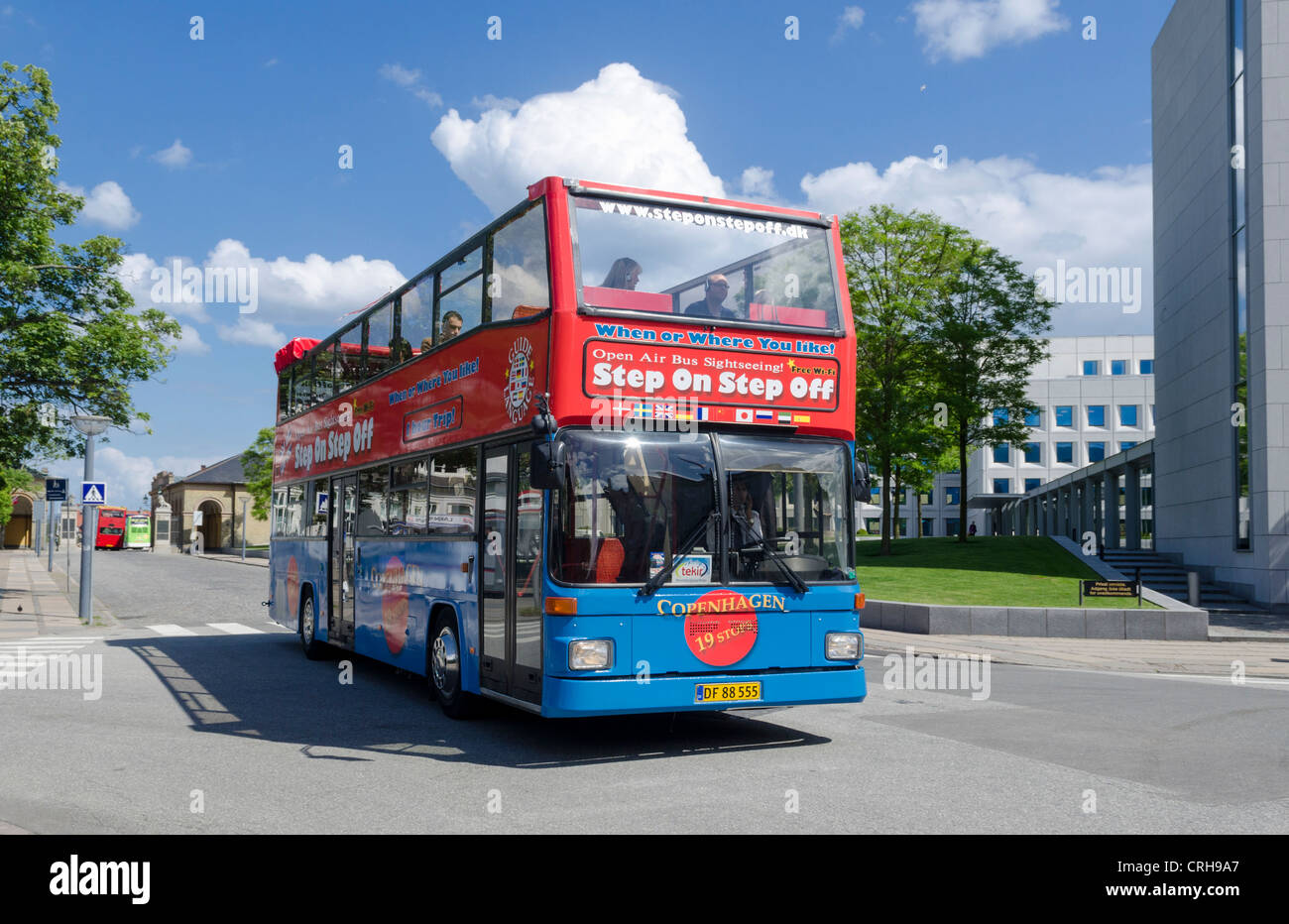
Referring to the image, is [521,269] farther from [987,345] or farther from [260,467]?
[260,467]

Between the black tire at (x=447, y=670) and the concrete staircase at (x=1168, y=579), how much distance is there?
62.4 ft

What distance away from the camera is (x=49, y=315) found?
73.7 feet

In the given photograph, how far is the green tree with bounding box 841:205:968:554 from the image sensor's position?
110 ft

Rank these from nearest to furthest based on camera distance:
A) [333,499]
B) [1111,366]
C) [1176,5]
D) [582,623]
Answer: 1. [582,623]
2. [333,499]
3. [1176,5]
4. [1111,366]

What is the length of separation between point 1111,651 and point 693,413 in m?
11.6

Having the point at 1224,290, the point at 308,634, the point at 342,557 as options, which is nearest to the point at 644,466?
the point at 342,557

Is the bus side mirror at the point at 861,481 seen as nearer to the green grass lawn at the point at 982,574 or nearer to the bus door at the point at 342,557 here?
the bus door at the point at 342,557

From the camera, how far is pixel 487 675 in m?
9.27

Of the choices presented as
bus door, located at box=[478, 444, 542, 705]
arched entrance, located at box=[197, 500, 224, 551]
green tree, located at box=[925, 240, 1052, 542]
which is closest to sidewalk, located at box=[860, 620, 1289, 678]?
bus door, located at box=[478, 444, 542, 705]

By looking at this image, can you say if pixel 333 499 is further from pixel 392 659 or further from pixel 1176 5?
pixel 1176 5
